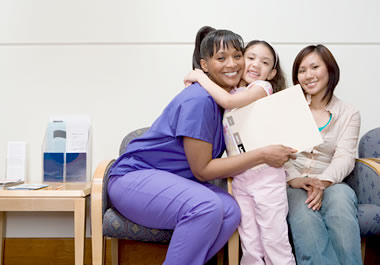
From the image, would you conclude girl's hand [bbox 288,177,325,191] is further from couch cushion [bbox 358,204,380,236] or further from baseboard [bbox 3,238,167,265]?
baseboard [bbox 3,238,167,265]

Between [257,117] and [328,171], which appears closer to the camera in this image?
[257,117]

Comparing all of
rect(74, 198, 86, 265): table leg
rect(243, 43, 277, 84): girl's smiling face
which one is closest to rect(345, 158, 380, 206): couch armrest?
rect(243, 43, 277, 84): girl's smiling face

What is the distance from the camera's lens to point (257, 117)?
1.55 metres

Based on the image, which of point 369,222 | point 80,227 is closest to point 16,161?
point 80,227

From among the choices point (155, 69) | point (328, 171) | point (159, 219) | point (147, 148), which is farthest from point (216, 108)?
point (155, 69)

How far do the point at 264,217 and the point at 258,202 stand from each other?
2.6 inches

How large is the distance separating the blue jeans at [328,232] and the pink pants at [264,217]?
54mm

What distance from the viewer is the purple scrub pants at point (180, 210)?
4.26 feet

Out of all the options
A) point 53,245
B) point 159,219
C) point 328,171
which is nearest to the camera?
point 159,219

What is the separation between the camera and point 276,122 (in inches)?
60.6

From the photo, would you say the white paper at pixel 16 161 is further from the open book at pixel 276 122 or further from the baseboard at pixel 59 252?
the open book at pixel 276 122

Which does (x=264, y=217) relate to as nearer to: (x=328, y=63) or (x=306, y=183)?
(x=306, y=183)

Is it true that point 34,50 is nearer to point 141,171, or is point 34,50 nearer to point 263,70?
point 141,171

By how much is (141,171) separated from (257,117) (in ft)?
1.91
